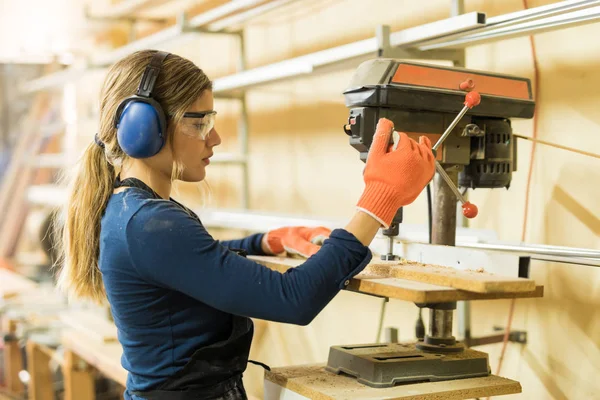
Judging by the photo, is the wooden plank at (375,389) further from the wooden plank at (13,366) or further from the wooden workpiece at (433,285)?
the wooden plank at (13,366)

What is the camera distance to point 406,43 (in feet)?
5.82

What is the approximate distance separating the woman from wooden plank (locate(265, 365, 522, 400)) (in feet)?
0.42

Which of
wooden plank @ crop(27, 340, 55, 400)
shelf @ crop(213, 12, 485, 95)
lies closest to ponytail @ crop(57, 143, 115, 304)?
shelf @ crop(213, 12, 485, 95)

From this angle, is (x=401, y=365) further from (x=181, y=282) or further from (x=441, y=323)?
(x=181, y=282)

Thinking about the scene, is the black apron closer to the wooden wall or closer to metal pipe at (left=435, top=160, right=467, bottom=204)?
metal pipe at (left=435, top=160, right=467, bottom=204)

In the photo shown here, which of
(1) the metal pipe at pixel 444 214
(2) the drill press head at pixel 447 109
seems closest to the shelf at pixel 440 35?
(2) the drill press head at pixel 447 109

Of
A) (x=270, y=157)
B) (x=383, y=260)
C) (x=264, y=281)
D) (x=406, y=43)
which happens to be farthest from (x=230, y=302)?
(x=270, y=157)

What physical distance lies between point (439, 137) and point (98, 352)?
1877mm

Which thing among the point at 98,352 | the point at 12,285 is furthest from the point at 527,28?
the point at 12,285

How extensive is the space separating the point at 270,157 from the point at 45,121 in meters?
2.80

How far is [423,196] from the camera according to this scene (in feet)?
7.52

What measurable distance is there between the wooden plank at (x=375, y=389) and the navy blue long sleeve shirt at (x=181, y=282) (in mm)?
134

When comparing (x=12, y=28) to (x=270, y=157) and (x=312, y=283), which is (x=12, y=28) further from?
(x=312, y=283)

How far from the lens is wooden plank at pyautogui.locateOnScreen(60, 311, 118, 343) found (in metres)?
2.97
